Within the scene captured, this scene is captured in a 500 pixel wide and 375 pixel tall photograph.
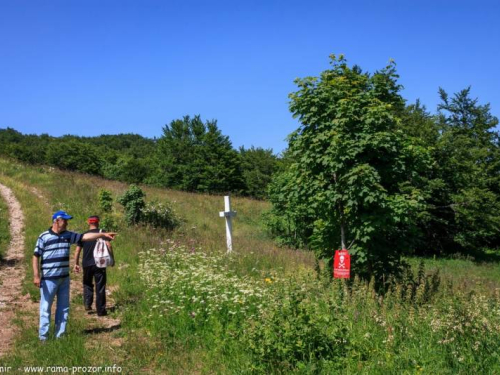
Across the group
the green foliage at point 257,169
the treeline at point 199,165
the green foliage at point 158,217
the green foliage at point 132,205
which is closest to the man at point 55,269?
the green foliage at point 132,205

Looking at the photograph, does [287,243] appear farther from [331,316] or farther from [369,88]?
[331,316]

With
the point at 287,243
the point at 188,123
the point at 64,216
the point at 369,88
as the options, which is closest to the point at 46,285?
the point at 64,216

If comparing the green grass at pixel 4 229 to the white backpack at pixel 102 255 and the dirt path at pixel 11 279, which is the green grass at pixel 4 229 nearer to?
the dirt path at pixel 11 279

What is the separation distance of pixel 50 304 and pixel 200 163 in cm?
5305

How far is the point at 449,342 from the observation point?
4629 mm

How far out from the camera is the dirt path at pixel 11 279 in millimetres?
6534

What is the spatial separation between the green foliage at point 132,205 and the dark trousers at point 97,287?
8.41 meters

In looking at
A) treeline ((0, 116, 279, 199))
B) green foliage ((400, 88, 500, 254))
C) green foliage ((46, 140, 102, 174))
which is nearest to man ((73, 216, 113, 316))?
green foliage ((400, 88, 500, 254))

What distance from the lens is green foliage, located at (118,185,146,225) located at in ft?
53.2

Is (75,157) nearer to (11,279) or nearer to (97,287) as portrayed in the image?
(11,279)

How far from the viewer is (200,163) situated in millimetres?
58812

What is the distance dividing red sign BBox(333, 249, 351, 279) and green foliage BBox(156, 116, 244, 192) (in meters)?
50.2

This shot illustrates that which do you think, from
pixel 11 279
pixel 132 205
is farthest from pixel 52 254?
pixel 132 205

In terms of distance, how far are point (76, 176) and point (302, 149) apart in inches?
739
